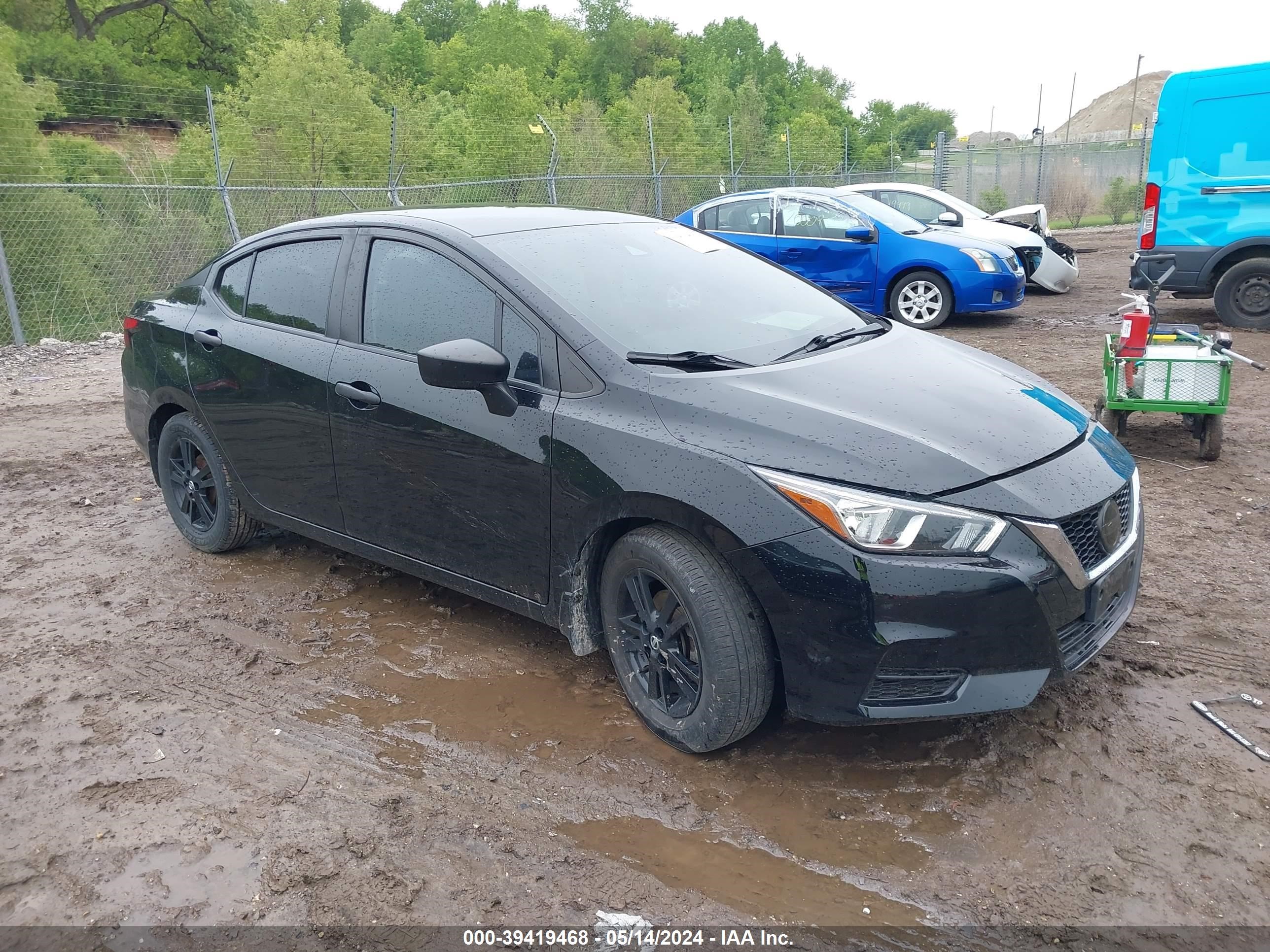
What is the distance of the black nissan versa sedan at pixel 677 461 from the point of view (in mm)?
2744

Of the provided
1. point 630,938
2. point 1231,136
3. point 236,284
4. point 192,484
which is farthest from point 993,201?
point 630,938

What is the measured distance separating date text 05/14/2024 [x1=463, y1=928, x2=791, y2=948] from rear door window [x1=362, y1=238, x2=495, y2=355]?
1908mm

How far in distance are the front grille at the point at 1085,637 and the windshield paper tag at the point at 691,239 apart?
2.11 meters

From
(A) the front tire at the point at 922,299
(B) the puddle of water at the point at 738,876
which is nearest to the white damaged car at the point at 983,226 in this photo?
(A) the front tire at the point at 922,299

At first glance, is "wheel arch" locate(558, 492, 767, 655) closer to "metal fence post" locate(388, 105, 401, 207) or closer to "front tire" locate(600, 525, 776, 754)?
"front tire" locate(600, 525, 776, 754)

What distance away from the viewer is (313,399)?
160 inches

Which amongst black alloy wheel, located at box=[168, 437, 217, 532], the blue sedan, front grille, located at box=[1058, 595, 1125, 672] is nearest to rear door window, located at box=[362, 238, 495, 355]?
black alloy wheel, located at box=[168, 437, 217, 532]

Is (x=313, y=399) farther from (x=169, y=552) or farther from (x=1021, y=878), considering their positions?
(x=1021, y=878)

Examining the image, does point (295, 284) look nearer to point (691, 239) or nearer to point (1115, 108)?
point (691, 239)

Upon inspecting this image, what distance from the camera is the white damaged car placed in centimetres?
1241

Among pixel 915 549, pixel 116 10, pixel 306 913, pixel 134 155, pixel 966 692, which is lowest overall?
pixel 306 913

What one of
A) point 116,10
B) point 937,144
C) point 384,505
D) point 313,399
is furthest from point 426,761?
point 116,10

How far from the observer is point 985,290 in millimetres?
10812

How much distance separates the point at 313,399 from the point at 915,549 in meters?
2.53
